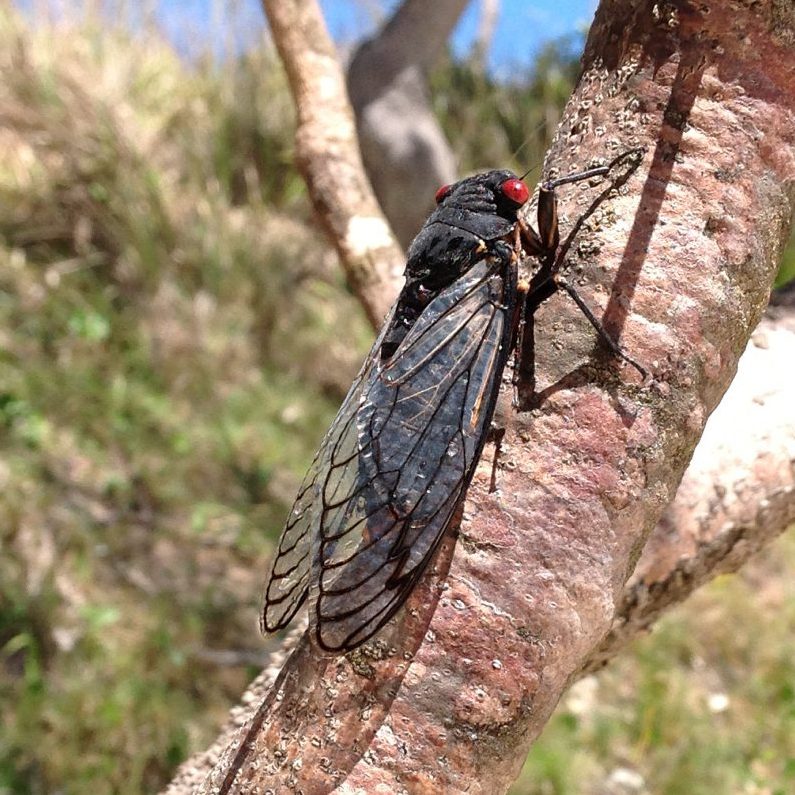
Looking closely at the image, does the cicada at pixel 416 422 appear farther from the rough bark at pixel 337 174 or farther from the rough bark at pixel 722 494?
the rough bark at pixel 722 494

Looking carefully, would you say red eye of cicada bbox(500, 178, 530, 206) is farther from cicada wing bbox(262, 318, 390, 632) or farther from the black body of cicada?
cicada wing bbox(262, 318, 390, 632)

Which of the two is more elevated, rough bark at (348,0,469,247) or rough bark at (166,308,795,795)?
rough bark at (348,0,469,247)

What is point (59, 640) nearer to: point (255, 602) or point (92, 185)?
point (255, 602)

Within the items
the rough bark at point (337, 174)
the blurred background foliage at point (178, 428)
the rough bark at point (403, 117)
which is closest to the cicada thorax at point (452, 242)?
the rough bark at point (337, 174)

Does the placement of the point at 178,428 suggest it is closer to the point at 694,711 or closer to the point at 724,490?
the point at 694,711

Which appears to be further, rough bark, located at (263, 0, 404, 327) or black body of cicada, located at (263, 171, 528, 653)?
rough bark, located at (263, 0, 404, 327)

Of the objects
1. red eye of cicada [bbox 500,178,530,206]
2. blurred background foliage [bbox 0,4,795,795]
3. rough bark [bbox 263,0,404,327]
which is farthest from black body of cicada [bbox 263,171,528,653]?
blurred background foliage [bbox 0,4,795,795]
